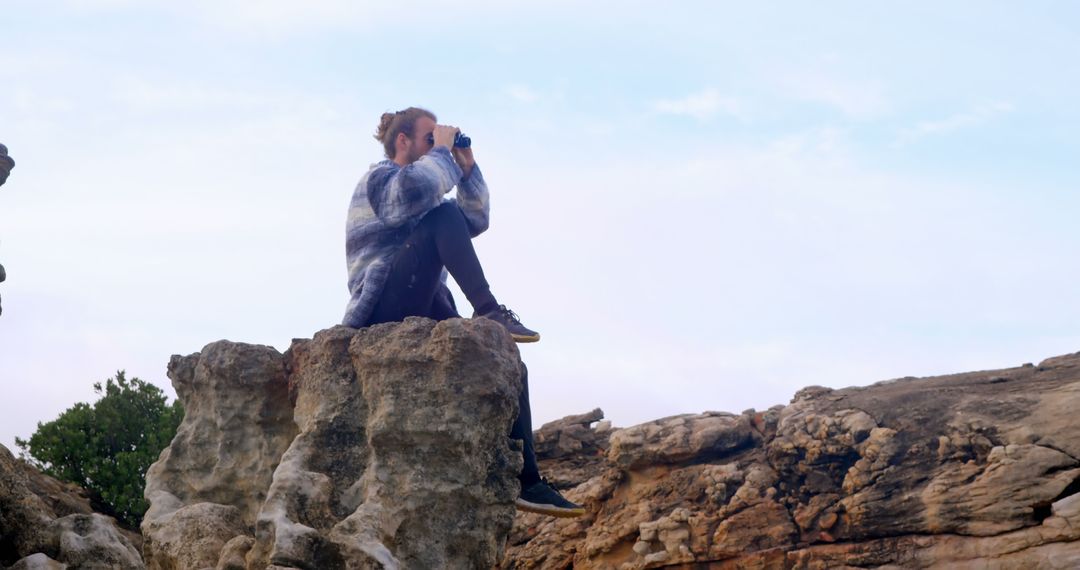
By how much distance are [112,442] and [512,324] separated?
10.4 meters

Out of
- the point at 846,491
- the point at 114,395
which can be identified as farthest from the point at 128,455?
the point at 846,491

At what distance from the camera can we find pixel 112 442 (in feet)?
53.6

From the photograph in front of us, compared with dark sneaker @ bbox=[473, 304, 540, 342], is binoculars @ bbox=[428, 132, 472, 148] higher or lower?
higher

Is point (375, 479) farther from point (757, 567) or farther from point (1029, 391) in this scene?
point (1029, 391)

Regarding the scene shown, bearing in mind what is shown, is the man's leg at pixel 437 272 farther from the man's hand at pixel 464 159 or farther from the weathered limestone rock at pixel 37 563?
the weathered limestone rock at pixel 37 563

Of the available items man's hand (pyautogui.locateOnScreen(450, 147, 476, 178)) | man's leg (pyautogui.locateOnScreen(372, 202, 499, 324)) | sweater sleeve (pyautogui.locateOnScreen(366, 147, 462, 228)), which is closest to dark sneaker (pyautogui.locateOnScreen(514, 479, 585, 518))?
man's leg (pyautogui.locateOnScreen(372, 202, 499, 324))

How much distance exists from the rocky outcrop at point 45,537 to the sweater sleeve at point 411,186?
2.52m

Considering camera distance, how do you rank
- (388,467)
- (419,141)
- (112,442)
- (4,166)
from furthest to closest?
(112,442)
(419,141)
(388,467)
(4,166)

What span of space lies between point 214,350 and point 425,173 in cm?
187

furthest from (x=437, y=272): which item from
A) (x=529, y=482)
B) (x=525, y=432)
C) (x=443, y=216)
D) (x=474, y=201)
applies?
(x=529, y=482)

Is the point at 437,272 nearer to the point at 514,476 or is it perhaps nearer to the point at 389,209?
the point at 389,209

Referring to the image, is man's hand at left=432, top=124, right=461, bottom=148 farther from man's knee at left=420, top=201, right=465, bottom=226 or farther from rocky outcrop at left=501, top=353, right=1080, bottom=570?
rocky outcrop at left=501, top=353, right=1080, bottom=570

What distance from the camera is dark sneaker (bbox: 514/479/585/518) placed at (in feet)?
24.9

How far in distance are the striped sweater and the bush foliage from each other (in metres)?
8.30
